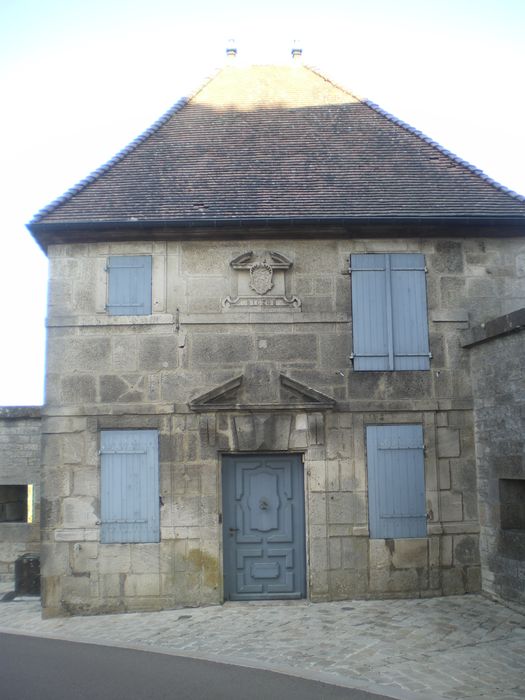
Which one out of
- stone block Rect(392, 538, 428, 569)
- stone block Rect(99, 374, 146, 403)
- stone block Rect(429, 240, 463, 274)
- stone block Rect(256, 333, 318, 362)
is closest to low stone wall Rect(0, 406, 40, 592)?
stone block Rect(99, 374, 146, 403)

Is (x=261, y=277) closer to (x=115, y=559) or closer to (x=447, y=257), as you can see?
(x=447, y=257)

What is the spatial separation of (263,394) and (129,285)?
2216 mm

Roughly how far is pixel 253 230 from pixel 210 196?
904 millimetres

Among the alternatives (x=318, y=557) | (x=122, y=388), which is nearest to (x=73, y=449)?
(x=122, y=388)

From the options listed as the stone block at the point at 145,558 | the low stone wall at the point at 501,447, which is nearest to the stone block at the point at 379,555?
the low stone wall at the point at 501,447

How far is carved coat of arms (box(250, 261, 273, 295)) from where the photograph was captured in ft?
29.1

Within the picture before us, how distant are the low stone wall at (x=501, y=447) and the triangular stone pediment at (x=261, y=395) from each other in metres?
1.91

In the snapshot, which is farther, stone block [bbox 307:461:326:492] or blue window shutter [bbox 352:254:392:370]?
blue window shutter [bbox 352:254:392:370]

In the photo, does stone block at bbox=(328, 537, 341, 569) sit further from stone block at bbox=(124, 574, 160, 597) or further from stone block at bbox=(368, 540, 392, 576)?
stone block at bbox=(124, 574, 160, 597)

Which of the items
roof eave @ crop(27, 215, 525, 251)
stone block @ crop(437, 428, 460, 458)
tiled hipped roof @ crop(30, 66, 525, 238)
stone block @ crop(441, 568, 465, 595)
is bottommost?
stone block @ crop(441, 568, 465, 595)

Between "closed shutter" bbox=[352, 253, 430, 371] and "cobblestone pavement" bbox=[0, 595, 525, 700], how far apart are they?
9.74ft

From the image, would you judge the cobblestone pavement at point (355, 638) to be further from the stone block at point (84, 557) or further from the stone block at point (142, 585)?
the stone block at point (84, 557)

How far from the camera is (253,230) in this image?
884cm

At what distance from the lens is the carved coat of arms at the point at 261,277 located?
29.1ft
